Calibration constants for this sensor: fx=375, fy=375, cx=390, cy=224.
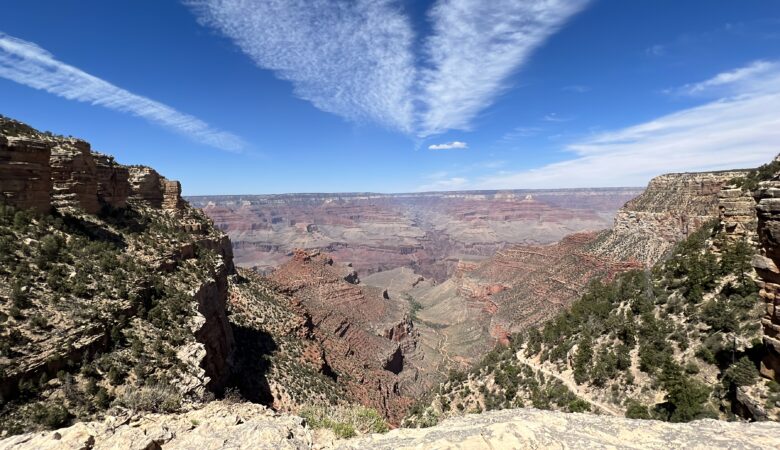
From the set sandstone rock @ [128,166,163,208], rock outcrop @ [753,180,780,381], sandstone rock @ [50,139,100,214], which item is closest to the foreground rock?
rock outcrop @ [753,180,780,381]

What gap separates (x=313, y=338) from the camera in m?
42.8

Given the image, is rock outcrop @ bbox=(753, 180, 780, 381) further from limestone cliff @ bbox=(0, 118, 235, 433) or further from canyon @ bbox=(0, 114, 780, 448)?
limestone cliff @ bbox=(0, 118, 235, 433)

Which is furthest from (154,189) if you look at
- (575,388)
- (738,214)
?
(738,214)

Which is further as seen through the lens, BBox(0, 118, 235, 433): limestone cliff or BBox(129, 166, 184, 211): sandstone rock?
BBox(129, 166, 184, 211): sandstone rock

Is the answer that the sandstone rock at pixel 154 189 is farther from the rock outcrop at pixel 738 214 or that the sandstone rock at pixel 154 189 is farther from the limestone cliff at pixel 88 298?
the rock outcrop at pixel 738 214

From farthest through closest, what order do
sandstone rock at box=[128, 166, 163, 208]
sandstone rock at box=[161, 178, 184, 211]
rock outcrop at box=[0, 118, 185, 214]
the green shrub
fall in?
1. sandstone rock at box=[161, 178, 184, 211]
2. sandstone rock at box=[128, 166, 163, 208]
3. rock outcrop at box=[0, 118, 185, 214]
4. the green shrub

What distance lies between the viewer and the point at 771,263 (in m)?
11.3

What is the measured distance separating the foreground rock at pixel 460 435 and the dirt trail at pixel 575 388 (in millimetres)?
13459

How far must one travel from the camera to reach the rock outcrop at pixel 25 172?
18.8m

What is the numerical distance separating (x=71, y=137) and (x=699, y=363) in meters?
40.3

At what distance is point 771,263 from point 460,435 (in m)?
10.9

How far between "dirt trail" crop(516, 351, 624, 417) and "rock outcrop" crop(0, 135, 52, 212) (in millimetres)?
32542

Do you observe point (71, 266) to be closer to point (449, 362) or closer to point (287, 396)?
point (287, 396)

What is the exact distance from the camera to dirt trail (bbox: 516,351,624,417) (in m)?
20.2
